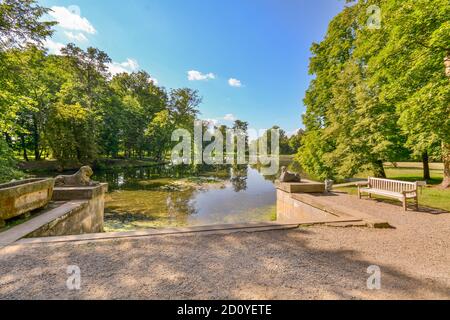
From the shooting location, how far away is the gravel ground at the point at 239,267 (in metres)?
2.57

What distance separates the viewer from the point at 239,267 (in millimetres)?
3174

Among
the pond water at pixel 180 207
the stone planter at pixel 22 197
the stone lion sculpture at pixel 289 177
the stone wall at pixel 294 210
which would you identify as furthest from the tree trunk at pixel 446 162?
the stone planter at pixel 22 197

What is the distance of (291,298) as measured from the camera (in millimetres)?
2469

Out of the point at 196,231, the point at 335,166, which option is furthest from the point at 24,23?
the point at 335,166

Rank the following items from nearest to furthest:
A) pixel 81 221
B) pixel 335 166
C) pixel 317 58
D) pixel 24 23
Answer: pixel 81 221
pixel 24 23
pixel 335 166
pixel 317 58

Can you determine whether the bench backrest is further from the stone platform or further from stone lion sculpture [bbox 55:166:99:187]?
stone lion sculpture [bbox 55:166:99:187]

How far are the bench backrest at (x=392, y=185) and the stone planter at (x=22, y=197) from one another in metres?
10.7

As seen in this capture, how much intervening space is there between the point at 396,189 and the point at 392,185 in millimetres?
217

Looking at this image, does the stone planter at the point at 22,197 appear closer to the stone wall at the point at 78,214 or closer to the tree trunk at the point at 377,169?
the stone wall at the point at 78,214

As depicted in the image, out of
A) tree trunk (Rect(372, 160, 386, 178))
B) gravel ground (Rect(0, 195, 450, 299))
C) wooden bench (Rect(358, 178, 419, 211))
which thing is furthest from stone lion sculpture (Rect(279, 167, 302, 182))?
tree trunk (Rect(372, 160, 386, 178))

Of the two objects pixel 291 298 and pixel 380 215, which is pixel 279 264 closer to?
pixel 291 298

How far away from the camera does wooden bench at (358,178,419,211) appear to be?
6.95 metres

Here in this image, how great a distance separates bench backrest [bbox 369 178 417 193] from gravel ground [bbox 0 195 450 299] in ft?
9.39
